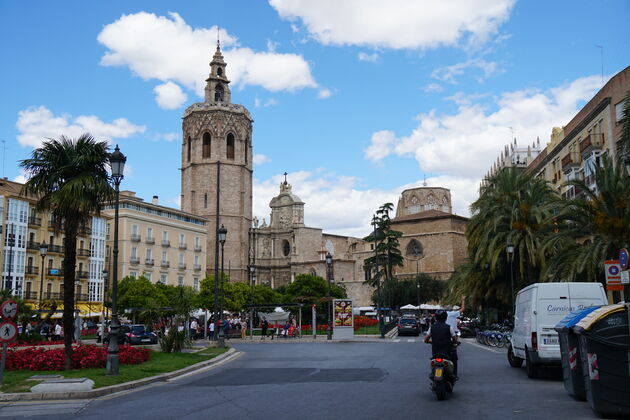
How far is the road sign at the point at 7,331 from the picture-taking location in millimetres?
12945

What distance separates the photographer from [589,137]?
3962cm

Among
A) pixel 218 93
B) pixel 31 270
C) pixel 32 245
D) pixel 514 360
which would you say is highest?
pixel 218 93

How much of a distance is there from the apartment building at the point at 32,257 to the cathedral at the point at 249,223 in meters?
24.0

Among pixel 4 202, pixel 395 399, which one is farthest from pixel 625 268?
pixel 4 202

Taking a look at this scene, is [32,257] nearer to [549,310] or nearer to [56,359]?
[56,359]

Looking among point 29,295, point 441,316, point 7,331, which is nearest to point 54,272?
point 29,295

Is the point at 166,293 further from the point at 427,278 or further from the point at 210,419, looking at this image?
the point at 210,419

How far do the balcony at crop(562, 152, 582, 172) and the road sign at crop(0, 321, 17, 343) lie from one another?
3759 centimetres

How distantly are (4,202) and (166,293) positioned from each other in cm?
1662

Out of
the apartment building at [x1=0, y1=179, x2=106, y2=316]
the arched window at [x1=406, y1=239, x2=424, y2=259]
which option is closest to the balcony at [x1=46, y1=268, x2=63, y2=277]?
the apartment building at [x1=0, y1=179, x2=106, y2=316]

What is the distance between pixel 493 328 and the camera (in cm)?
3059

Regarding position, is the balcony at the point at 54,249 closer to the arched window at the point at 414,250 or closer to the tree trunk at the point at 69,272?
the tree trunk at the point at 69,272

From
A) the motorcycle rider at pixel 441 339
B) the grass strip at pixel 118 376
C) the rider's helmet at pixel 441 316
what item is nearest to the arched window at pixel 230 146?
the grass strip at pixel 118 376

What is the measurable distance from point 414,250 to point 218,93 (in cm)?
3668
